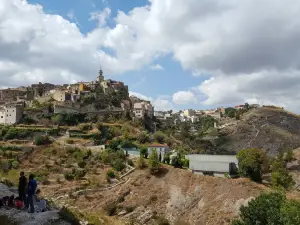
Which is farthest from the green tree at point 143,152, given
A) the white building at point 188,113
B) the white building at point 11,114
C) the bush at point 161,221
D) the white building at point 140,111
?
the white building at point 188,113

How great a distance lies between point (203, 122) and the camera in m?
131

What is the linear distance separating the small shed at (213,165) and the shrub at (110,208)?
1185cm

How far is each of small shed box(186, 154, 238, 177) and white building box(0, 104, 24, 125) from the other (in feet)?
125

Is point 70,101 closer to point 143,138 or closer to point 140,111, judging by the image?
point 140,111

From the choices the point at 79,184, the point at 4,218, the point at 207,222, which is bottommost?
the point at 207,222

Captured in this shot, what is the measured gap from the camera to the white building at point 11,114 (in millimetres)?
65000

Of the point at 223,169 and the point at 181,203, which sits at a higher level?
the point at 223,169

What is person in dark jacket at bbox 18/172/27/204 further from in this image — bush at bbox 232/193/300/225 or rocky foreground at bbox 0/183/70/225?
bush at bbox 232/193/300/225

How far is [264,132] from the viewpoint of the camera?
109 metres

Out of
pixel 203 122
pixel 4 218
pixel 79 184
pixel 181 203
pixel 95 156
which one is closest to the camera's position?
pixel 4 218

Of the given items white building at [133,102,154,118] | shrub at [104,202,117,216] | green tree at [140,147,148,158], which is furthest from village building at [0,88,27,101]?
shrub at [104,202,117,216]

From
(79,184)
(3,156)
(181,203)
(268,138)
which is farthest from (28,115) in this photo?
(268,138)

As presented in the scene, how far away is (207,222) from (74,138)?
32842 mm

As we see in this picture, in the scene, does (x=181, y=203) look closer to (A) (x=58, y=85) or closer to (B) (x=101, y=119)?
(B) (x=101, y=119)
